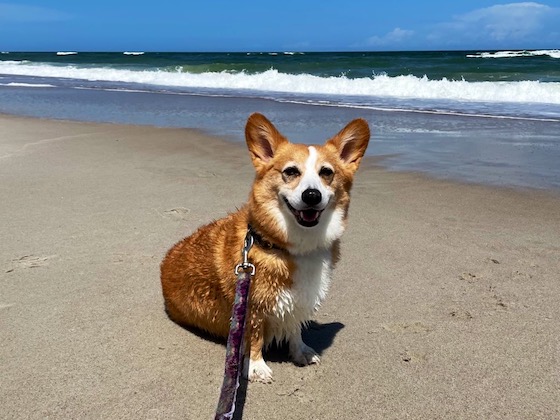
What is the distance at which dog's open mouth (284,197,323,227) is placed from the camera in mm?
2760

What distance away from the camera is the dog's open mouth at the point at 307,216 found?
2.76 m

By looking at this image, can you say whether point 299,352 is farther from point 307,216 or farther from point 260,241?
point 307,216

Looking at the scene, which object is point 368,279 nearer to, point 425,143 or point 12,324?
point 12,324

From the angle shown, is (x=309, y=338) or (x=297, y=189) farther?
(x=309, y=338)

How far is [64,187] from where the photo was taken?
21.1 feet

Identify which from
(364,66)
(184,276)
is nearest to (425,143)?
(184,276)

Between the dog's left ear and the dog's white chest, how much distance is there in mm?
555

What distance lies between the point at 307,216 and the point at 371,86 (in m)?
19.8

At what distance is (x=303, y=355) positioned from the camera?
10.3ft

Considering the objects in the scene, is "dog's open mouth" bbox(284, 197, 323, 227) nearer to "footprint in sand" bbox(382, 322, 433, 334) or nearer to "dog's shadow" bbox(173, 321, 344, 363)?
"dog's shadow" bbox(173, 321, 344, 363)

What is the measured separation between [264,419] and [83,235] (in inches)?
115

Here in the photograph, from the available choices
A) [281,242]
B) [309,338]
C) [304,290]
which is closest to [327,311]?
[309,338]

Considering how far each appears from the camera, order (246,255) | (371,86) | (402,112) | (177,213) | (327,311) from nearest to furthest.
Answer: (246,255) < (327,311) < (177,213) < (402,112) < (371,86)

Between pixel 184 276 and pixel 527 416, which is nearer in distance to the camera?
pixel 527 416
